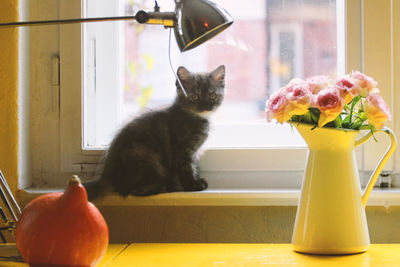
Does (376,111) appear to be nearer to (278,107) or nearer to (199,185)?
(278,107)

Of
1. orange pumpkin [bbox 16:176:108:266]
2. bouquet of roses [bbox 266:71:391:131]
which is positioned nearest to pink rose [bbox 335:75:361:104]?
bouquet of roses [bbox 266:71:391:131]

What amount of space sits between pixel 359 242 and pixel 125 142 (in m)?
0.61

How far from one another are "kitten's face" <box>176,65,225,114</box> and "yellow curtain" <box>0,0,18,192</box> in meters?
0.43

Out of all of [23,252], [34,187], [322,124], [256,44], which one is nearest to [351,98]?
[322,124]

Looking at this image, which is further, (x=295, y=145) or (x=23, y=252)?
(x=295, y=145)

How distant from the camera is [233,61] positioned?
4.78ft

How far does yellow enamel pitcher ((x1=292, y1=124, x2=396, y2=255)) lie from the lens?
100 centimetres

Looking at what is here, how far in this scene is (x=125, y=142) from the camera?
1.27m

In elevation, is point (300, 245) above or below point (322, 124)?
below

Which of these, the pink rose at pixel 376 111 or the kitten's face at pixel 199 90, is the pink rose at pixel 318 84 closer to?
the pink rose at pixel 376 111

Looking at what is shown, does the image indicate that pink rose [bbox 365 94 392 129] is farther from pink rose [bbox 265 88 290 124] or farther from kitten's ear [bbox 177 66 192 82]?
kitten's ear [bbox 177 66 192 82]

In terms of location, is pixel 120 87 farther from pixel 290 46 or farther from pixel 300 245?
pixel 300 245

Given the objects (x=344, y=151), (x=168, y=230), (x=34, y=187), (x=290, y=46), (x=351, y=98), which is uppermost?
(x=290, y=46)

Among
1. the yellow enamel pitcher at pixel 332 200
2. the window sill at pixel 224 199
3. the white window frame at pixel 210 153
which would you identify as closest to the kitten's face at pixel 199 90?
the white window frame at pixel 210 153
